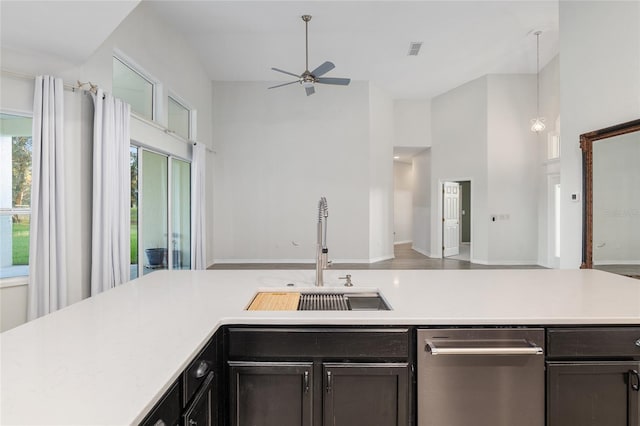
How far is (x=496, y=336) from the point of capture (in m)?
1.34

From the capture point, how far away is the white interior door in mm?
8379

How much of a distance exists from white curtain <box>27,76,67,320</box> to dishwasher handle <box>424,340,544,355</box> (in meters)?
3.19

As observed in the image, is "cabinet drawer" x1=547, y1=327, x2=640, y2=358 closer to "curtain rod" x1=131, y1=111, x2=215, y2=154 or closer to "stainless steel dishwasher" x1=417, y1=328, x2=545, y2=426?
"stainless steel dishwasher" x1=417, y1=328, x2=545, y2=426

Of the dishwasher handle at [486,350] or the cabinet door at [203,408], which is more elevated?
the dishwasher handle at [486,350]

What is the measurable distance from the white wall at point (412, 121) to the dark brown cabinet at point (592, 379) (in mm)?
7551

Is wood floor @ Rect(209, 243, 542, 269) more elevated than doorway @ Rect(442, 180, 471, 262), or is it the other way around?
doorway @ Rect(442, 180, 471, 262)

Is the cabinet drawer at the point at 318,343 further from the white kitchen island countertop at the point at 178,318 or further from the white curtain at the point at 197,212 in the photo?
the white curtain at the point at 197,212

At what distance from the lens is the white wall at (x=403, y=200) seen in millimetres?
11352

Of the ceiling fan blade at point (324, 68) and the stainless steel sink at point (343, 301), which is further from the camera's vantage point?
the ceiling fan blade at point (324, 68)

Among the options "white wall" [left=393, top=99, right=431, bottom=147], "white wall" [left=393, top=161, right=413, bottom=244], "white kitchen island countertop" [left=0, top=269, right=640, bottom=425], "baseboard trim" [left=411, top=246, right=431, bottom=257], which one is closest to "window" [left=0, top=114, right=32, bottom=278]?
"white kitchen island countertop" [left=0, top=269, right=640, bottom=425]

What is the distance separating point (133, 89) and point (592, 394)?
199 inches

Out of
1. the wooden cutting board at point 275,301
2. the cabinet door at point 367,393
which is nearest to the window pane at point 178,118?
the wooden cutting board at point 275,301

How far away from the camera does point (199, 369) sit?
112 centimetres

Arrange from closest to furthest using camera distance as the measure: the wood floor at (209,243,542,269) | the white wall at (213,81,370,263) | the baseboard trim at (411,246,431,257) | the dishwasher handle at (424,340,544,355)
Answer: the dishwasher handle at (424,340,544,355) → the wood floor at (209,243,542,269) → the white wall at (213,81,370,263) → the baseboard trim at (411,246,431,257)
